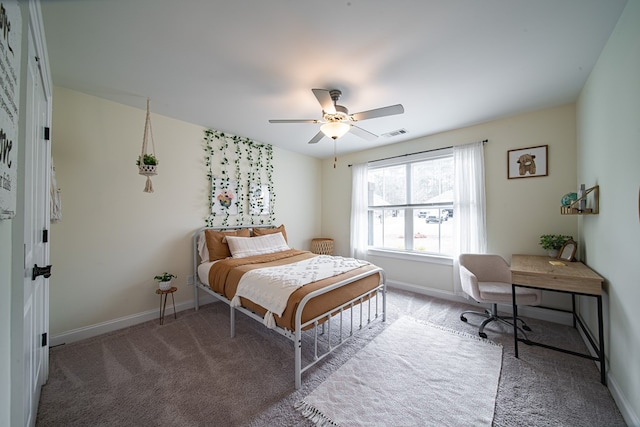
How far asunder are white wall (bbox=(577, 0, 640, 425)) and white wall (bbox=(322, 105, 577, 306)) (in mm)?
738

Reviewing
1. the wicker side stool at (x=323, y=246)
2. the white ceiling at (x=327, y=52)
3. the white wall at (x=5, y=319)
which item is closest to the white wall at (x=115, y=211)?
the white ceiling at (x=327, y=52)

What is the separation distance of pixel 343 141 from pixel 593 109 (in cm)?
294

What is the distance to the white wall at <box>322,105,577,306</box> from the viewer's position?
280cm

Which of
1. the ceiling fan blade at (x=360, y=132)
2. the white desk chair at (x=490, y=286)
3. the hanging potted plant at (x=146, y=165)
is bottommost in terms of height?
the white desk chair at (x=490, y=286)

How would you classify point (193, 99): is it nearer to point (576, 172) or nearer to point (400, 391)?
point (400, 391)

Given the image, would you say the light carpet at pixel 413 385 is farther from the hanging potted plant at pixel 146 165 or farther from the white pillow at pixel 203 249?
→ the hanging potted plant at pixel 146 165

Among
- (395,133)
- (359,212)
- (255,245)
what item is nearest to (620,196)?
(395,133)

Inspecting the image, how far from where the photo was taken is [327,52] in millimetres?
1884

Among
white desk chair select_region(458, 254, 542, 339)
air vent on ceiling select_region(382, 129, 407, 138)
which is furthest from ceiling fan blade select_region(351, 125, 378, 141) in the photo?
white desk chair select_region(458, 254, 542, 339)

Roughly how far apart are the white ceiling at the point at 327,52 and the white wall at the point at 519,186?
29 cm

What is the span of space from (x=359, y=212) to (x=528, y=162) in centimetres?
261

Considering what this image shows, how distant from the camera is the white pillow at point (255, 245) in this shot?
3246 mm

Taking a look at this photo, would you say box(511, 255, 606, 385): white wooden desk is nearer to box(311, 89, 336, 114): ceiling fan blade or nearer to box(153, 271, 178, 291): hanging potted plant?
box(311, 89, 336, 114): ceiling fan blade

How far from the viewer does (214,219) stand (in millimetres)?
3621
